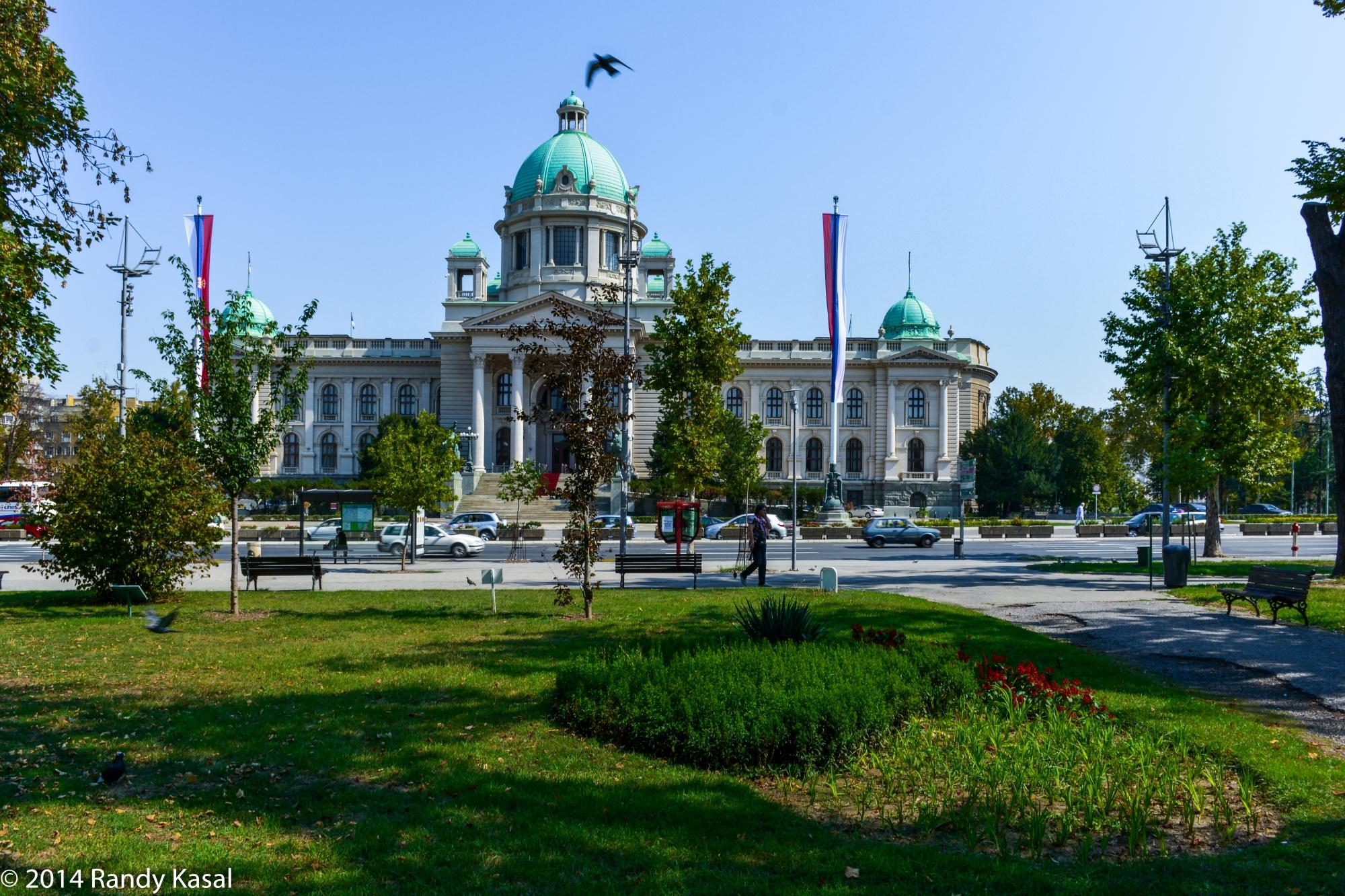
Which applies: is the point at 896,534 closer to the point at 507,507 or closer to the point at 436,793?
the point at 507,507

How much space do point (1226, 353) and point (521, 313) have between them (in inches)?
1961

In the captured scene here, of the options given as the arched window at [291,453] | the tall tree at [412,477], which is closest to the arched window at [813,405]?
the arched window at [291,453]

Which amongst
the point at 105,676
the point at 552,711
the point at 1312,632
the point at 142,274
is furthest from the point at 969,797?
the point at 142,274

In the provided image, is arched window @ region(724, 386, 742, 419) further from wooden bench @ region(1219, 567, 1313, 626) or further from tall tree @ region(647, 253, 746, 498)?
wooden bench @ region(1219, 567, 1313, 626)

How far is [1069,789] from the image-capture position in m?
6.87

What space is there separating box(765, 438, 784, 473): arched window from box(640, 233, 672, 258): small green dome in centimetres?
1860

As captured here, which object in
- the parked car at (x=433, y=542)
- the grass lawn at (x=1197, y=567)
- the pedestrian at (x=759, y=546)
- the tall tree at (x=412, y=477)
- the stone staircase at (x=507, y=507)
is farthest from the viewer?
the stone staircase at (x=507, y=507)

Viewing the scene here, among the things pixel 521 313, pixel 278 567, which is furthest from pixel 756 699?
pixel 521 313

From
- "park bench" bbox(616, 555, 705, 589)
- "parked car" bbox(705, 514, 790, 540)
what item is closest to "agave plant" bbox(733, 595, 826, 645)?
"park bench" bbox(616, 555, 705, 589)

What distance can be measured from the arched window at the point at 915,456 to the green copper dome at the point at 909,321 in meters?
9.85

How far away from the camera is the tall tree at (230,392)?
56.5 feet

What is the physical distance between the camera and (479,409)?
7225 centimetres

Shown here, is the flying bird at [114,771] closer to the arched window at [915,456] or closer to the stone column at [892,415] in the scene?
the stone column at [892,415]

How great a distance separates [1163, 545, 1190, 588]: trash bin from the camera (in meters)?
22.2
